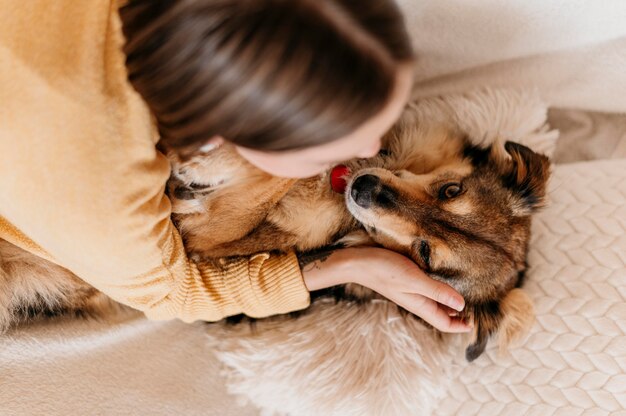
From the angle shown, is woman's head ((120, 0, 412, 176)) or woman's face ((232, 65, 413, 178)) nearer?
woman's head ((120, 0, 412, 176))

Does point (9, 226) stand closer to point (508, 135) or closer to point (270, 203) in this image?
point (270, 203)

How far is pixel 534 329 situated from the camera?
1655 mm

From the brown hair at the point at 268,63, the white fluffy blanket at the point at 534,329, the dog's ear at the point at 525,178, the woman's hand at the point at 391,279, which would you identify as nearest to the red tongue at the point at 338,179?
the woman's hand at the point at 391,279

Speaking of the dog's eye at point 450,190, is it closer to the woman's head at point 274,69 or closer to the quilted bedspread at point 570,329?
the quilted bedspread at point 570,329

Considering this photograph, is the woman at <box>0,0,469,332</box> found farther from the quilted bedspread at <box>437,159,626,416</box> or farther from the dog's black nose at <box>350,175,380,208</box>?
the quilted bedspread at <box>437,159,626,416</box>

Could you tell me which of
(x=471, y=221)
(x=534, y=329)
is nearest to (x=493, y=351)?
(x=534, y=329)

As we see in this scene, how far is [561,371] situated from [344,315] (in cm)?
67

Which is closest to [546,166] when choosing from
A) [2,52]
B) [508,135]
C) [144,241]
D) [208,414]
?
[508,135]

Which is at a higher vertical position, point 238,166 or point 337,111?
point 337,111

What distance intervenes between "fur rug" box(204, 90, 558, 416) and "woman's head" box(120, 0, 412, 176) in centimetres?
89

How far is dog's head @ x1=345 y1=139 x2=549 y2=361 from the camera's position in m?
1.53

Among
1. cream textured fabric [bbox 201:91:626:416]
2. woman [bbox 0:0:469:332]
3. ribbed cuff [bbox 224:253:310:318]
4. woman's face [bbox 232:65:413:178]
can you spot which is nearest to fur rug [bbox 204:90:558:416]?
cream textured fabric [bbox 201:91:626:416]

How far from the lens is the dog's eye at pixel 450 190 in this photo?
1564 millimetres

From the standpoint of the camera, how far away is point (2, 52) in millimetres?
1017
